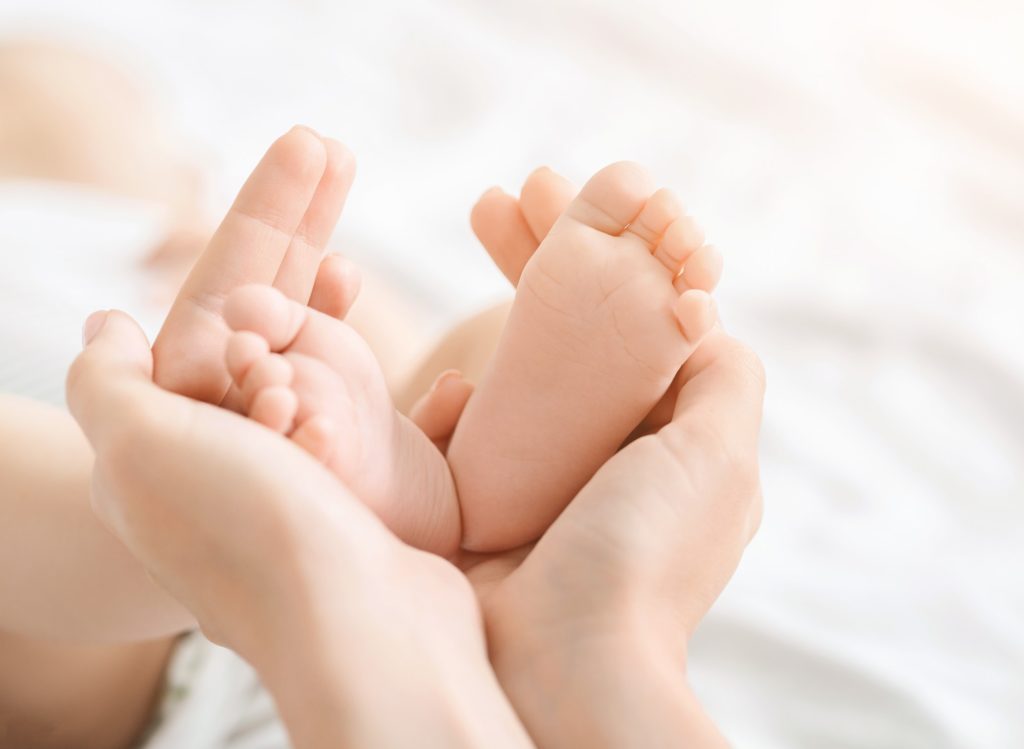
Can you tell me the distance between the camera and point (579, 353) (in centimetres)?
65

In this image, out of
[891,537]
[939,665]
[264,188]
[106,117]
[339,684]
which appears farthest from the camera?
[106,117]

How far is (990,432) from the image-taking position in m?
1.09

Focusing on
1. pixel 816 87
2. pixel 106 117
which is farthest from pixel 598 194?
pixel 816 87

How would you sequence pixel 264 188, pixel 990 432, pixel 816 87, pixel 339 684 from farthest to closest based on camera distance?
pixel 816 87 < pixel 990 432 < pixel 264 188 < pixel 339 684

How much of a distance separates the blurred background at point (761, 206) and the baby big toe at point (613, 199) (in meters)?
0.39

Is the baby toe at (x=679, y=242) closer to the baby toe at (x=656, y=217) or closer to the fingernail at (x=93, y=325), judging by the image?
the baby toe at (x=656, y=217)

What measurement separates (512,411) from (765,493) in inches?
17.4

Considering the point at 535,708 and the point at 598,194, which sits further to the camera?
the point at 598,194

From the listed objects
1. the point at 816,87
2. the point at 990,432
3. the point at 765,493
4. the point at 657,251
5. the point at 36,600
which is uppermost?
the point at 816,87

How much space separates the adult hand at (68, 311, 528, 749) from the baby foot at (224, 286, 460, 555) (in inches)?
0.9

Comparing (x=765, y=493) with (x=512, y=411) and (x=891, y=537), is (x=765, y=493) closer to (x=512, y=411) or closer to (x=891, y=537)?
(x=891, y=537)

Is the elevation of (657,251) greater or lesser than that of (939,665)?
greater

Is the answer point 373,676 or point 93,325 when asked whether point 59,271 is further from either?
point 373,676

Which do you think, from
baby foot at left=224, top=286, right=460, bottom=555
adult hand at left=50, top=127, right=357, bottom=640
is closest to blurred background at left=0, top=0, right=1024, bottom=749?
adult hand at left=50, top=127, right=357, bottom=640
